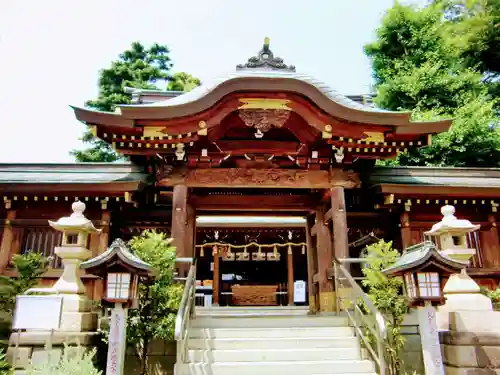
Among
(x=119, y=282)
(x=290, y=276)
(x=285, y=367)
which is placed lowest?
(x=285, y=367)

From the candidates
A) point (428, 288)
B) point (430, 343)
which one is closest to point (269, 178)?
point (428, 288)

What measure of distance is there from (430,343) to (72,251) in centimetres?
551

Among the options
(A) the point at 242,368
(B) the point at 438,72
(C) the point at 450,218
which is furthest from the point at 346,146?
(B) the point at 438,72

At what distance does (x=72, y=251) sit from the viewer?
619 cm

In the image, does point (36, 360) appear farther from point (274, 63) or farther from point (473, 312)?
point (274, 63)

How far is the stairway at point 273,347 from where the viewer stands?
5516 mm

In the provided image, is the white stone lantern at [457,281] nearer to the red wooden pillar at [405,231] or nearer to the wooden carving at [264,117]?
the red wooden pillar at [405,231]

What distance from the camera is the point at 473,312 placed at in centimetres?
579

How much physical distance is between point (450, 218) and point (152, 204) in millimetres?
6586

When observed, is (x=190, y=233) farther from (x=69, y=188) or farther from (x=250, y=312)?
(x=250, y=312)

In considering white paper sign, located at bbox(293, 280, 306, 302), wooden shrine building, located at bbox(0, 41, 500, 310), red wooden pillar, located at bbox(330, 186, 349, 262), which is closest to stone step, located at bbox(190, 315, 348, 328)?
red wooden pillar, located at bbox(330, 186, 349, 262)

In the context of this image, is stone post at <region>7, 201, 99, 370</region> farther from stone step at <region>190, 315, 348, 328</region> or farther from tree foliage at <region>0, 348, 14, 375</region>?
stone step at <region>190, 315, 348, 328</region>

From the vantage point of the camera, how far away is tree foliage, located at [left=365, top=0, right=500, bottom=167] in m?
16.9

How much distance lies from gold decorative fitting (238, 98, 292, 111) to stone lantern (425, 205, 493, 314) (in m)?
3.66
